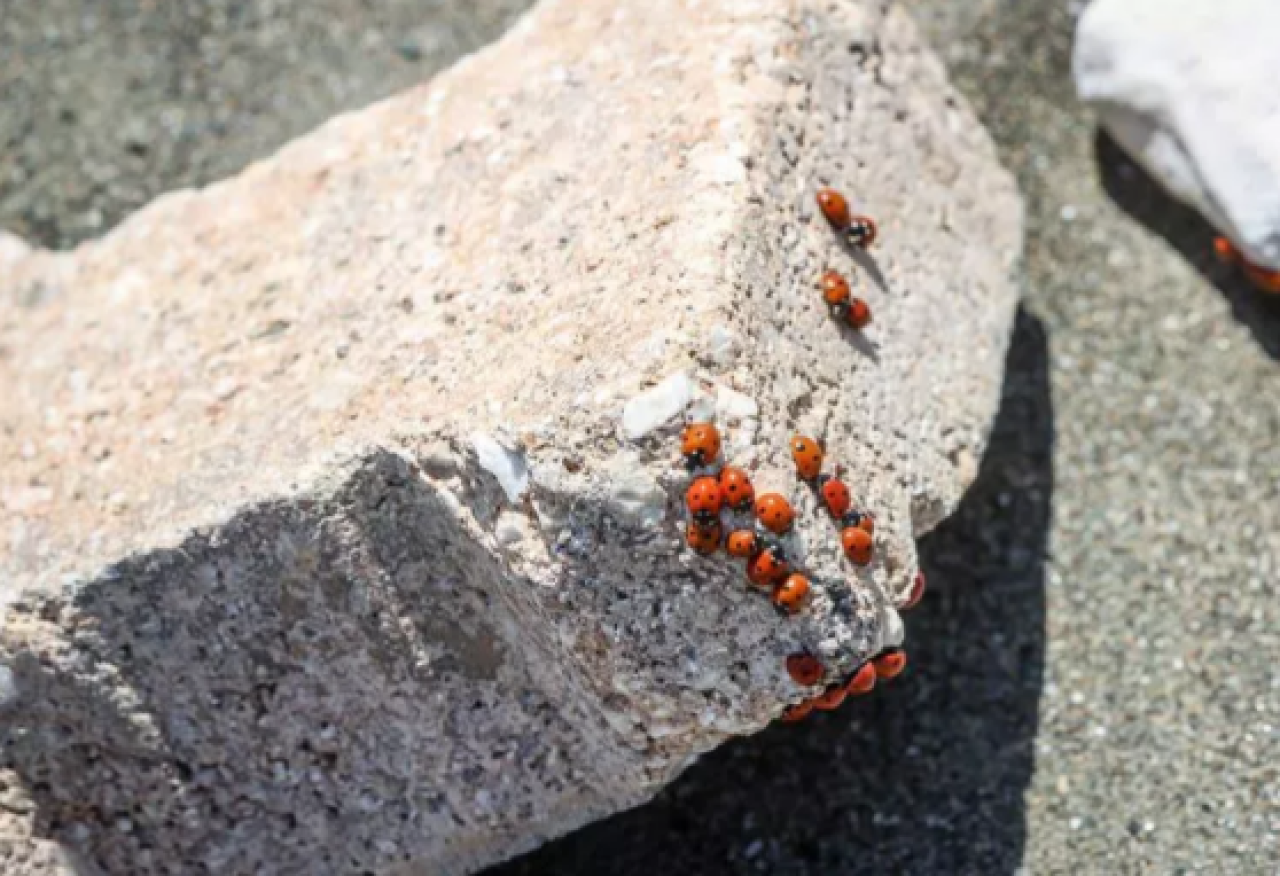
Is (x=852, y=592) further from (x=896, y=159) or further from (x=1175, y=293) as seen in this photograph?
(x=1175, y=293)

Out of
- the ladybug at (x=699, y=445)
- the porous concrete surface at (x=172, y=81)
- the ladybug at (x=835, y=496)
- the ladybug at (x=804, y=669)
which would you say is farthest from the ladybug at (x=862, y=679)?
the porous concrete surface at (x=172, y=81)

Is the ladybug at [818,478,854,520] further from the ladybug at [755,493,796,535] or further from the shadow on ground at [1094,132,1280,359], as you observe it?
the shadow on ground at [1094,132,1280,359]

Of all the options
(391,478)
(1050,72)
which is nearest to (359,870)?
(391,478)

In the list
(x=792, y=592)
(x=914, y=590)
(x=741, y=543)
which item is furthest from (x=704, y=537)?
(x=914, y=590)

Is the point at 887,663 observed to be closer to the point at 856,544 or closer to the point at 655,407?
the point at 856,544

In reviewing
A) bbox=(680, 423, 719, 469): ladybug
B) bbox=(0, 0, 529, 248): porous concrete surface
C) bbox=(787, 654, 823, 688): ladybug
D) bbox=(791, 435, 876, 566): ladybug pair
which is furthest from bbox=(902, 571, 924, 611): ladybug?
bbox=(0, 0, 529, 248): porous concrete surface

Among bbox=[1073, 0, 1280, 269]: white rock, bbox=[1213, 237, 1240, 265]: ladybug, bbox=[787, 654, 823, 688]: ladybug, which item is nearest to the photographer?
bbox=[787, 654, 823, 688]: ladybug
